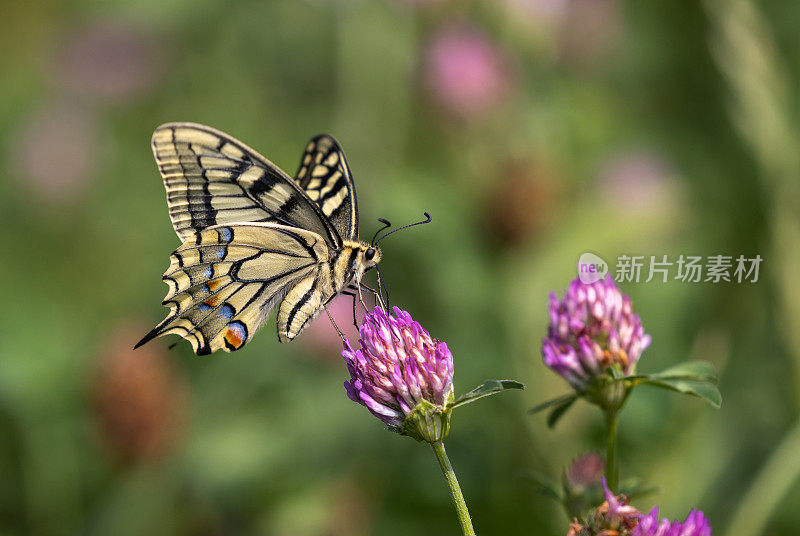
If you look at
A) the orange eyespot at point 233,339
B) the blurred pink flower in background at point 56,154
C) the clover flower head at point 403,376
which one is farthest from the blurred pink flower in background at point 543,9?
the clover flower head at point 403,376

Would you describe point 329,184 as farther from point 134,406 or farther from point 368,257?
point 134,406

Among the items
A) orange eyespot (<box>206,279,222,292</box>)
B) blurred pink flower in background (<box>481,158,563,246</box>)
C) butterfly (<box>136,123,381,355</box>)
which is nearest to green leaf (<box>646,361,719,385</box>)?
butterfly (<box>136,123,381,355</box>)

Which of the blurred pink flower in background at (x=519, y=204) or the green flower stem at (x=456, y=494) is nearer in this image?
the green flower stem at (x=456, y=494)

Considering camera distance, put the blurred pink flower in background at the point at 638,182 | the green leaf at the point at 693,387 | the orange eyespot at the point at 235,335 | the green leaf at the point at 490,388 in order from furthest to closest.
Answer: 1. the blurred pink flower in background at the point at 638,182
2. the orange eyespot at the point at 235,335
3. the green leaf at the point at 693,387
4. the green leaf at the point at 490,388

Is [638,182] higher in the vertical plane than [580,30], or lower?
lower

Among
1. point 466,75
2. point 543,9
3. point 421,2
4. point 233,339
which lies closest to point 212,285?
point 233,339

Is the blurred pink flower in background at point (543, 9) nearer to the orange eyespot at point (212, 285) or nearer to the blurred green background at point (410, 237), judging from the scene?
the blurred green background at point (410, 237)

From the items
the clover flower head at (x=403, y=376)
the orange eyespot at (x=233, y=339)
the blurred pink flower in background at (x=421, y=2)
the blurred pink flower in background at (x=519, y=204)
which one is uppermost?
the blurred pink flower in background at (x=421, y=2)
